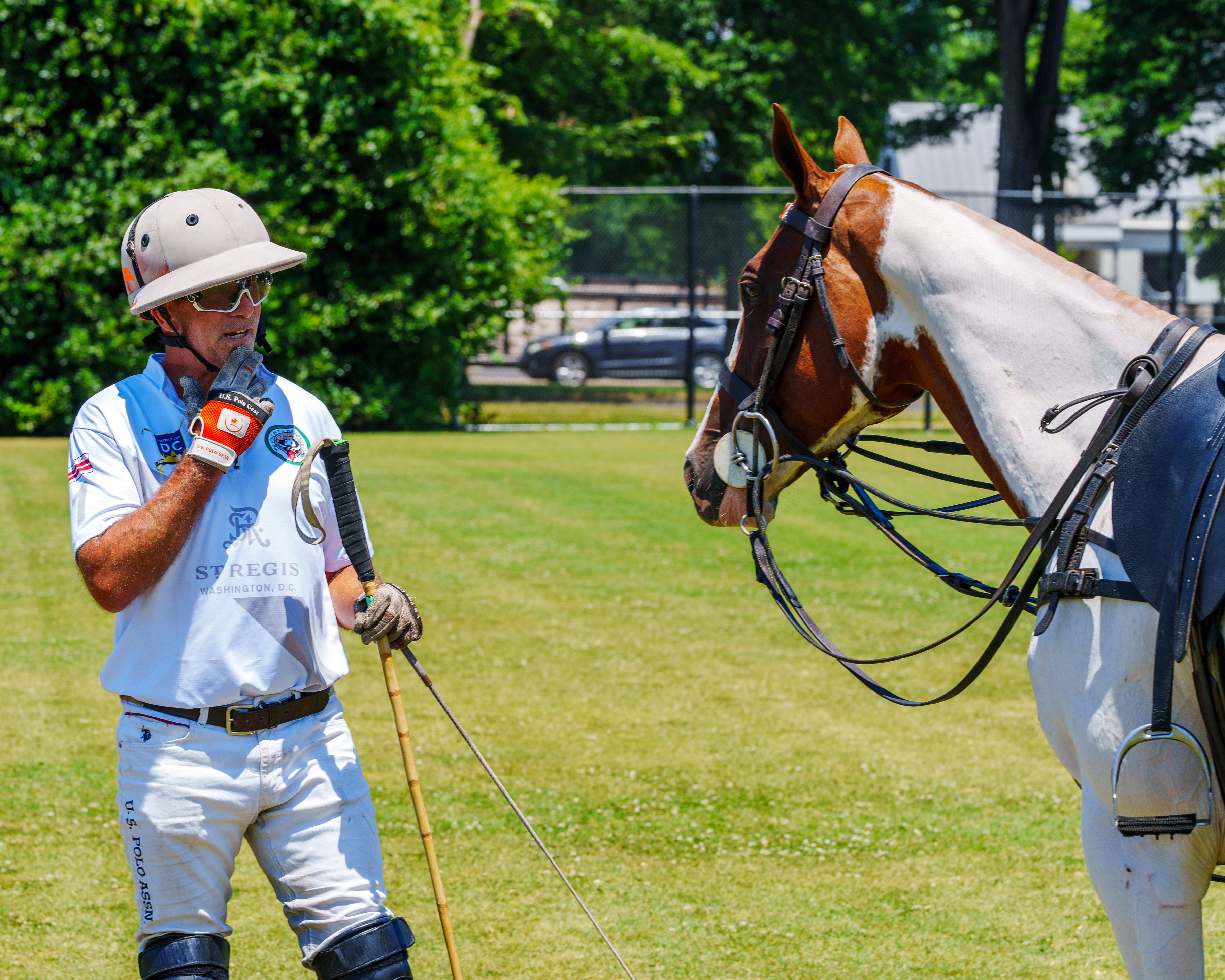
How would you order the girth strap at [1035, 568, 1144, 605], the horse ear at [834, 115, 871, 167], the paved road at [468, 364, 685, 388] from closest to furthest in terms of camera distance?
1. the girth strap at [1035, 568, 1144, 605]
2. the horse ear at [834, 115, 871, 167]
3. the paved road at [468, 364, 685, 388]

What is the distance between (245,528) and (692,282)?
57.3ft

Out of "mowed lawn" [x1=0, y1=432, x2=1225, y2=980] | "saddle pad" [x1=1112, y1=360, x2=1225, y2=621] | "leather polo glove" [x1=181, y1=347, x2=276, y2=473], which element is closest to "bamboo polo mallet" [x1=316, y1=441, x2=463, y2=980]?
"leather polo glove" [x1=181, y1=347, x2=276, y2=473]

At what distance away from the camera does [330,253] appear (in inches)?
701

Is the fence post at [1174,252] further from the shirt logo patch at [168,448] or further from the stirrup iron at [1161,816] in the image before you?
the shirt logo patch at [168,448]

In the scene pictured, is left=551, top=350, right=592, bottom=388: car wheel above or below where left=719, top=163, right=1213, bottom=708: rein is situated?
below

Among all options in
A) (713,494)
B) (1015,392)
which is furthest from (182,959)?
(1015,392)

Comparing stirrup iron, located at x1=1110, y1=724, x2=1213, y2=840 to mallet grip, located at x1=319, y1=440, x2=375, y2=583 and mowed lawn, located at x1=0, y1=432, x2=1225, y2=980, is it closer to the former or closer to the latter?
mallet grip, located at x1=319, y1=440, x2=375, y2=583

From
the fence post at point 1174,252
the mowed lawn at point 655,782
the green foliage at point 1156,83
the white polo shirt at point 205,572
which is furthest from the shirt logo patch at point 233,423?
the green foliage at point 1156,83

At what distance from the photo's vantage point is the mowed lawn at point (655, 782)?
424cm

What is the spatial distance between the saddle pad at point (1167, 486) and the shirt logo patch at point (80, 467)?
7.06 ft

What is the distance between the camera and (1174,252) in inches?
821

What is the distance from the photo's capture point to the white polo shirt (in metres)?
2.75

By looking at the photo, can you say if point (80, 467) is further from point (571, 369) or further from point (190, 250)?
point (571, 369)

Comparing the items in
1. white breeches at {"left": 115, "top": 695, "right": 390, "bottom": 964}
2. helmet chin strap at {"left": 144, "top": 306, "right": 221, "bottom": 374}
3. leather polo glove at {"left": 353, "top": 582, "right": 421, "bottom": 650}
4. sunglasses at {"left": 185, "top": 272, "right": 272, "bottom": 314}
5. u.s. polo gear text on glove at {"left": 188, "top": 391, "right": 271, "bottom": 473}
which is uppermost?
sunglasses at {"left": 185, "top": 272, "right": 272, "bottom": 314}
